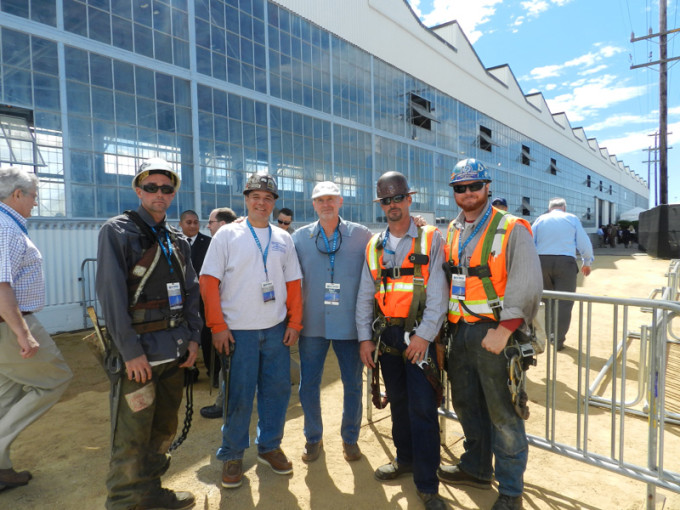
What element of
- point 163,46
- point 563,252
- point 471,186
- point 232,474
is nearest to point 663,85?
point 563,252

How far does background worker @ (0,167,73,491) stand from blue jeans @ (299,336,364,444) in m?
1.81

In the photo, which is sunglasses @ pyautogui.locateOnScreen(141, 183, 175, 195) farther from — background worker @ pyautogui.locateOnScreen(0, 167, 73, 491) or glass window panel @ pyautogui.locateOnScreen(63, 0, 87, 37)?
glass window panel @ pyautogui.locateOnScreen(63, 0, 87, 37)

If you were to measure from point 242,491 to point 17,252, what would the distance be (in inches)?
88.0

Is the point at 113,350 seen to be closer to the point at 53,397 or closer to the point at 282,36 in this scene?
the point at 53,397

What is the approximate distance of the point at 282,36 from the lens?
484 inches

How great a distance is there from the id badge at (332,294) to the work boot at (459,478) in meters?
1.44

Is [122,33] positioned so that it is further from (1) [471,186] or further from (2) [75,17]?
(1) [471,186]

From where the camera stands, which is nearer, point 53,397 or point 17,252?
point 17,252

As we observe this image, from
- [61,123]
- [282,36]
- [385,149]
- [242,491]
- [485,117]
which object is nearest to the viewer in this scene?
[242,491]

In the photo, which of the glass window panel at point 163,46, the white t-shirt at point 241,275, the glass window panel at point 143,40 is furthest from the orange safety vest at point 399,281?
the glass window panel at point 163,46

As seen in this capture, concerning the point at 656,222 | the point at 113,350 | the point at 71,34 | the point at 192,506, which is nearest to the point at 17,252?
the point at 113,350

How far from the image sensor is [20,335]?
253 cm

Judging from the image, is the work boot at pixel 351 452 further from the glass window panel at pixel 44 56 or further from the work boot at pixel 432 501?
the glass window panel at pixel 44 56

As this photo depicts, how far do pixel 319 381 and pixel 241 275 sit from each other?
1082 millimetres
